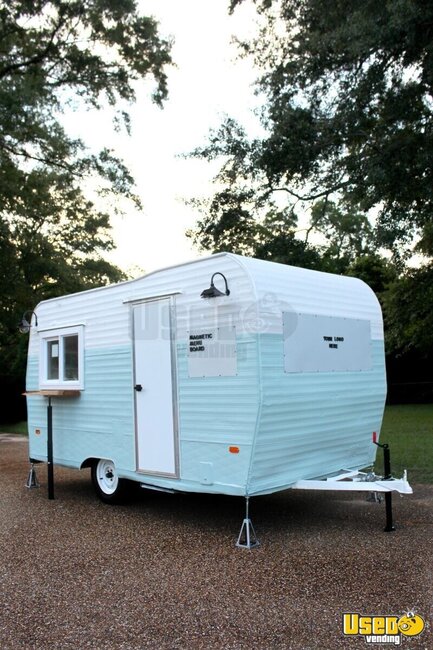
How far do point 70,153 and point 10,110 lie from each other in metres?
2.94

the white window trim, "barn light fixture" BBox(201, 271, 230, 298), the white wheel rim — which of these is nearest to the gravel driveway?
the white wheel rim

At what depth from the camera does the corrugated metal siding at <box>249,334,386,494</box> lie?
18.4 ft

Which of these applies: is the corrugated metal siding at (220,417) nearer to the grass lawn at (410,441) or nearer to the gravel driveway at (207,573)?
the gravel driveway at (207,573)

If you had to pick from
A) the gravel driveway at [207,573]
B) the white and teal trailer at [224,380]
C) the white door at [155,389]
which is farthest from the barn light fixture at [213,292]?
the gravel driveway at [207,573]

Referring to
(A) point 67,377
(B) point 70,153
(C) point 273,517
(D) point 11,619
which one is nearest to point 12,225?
(B) point 70,153

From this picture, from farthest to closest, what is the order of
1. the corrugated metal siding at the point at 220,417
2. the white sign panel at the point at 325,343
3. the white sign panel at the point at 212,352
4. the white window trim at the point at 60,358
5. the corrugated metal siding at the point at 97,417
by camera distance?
the white window trim at the point at 60,358, the corrugated metal siding at the point at 97,417, the white sign panel at the point at 325,343, the white sign panel at the point at 212,352, the corrugated metal siding at the point at 220,417

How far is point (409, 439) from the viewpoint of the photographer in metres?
12.8

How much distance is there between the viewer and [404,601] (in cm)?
416

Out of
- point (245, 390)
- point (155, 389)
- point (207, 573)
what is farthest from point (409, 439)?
point (207, 573)

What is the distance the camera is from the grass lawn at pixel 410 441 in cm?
921

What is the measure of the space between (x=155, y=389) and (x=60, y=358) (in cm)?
228

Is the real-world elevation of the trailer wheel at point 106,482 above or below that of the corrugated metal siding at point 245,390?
below

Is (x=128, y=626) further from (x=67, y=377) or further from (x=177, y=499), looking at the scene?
(x=67, y=377)

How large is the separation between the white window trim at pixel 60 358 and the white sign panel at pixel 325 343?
3191mm
